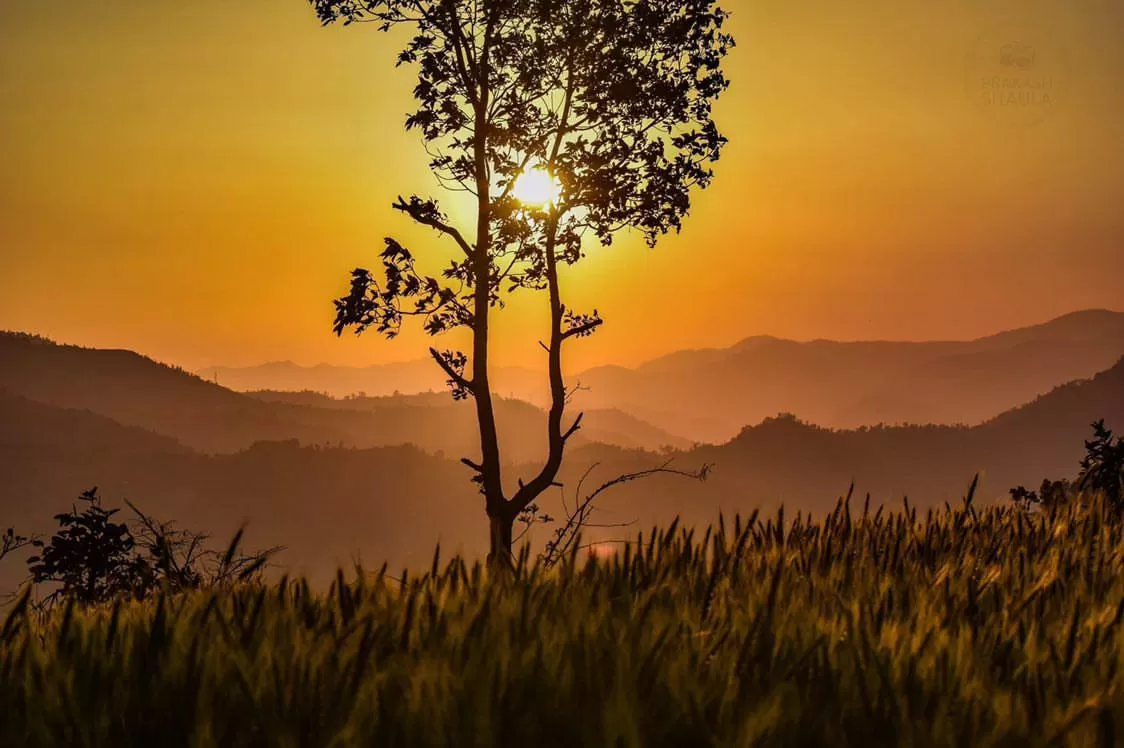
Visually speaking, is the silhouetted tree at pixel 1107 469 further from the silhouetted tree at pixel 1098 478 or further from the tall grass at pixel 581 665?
the tall grass at pixel 581 665

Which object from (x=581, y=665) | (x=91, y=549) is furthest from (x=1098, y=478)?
(x=91, y=549)

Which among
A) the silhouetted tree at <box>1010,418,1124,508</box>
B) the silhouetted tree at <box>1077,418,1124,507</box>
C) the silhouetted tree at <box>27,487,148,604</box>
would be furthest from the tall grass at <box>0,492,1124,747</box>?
the silhouetted tree at <box>27,487,148,604</box>

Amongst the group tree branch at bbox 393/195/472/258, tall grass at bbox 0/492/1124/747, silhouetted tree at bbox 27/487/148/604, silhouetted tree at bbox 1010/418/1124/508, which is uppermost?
tree branch at bbox 393/195/472/258

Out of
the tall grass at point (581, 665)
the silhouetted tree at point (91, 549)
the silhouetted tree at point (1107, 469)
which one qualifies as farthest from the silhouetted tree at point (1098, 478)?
the silhouetted tree at point (91, 549)

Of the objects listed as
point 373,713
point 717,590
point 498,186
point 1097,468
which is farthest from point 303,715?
point 498,186

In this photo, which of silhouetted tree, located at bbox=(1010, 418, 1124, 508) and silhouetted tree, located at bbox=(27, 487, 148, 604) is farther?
silhouetted tree, located at bbox=(27, 487, 148, 604)

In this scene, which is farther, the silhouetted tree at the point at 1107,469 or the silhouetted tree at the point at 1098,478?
the silhouetted tree at the point at 1107,469

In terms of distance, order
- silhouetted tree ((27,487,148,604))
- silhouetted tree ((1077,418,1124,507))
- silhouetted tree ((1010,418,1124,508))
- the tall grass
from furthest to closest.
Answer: silhouetted tree ((27,487,148,604))
silhouetted tree ((1077,418,1124,507))
silhouetted tree ((1010,418,1124,508))
the tall grass

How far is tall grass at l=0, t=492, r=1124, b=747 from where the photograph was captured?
3418mm

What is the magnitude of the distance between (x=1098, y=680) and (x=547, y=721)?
221cm

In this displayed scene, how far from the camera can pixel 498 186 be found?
18594 millimetres

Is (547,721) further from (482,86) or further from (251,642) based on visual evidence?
(482,86)

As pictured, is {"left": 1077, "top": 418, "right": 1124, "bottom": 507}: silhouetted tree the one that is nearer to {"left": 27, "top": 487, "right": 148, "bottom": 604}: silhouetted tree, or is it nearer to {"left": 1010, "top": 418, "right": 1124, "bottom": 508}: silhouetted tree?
{"left": 1010, "top": 418, "right": 1124, "bottom": 508}: silhouetted tree

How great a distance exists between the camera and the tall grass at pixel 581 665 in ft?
11.2
